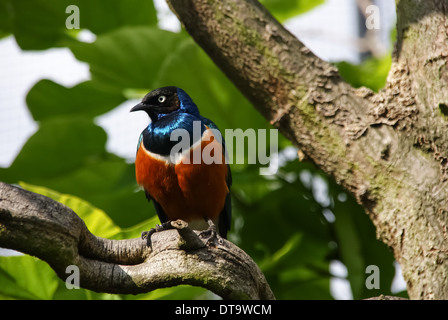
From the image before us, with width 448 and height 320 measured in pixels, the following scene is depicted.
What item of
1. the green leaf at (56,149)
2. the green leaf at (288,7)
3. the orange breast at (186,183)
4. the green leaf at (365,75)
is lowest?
the orange breast at (186,183)

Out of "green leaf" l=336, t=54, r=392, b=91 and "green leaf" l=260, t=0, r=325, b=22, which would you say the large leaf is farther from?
"green leaf" l=260, t=0, r=325, b=22

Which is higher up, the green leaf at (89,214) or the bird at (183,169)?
the bird at (183,169)

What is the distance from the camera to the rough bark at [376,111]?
1.92 meters

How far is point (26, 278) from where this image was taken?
2.21 meters

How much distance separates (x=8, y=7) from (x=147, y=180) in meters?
1.61

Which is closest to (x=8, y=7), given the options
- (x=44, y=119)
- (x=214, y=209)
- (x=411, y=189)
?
(x=44, y=119)

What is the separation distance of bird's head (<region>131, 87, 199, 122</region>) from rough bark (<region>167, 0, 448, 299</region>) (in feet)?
0.91

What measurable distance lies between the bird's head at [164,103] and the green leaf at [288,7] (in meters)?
1.14

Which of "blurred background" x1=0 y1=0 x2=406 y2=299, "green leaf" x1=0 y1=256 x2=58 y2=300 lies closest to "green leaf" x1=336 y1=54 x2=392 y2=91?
"blurred background" x1=0 y1=0 x2=406 y2=299

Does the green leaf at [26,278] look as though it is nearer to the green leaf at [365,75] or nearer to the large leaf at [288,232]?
the large leaf at [288,232]

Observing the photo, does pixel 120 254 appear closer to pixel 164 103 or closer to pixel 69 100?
pixel 164 103

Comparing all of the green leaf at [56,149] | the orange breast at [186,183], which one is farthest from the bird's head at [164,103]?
the green leaf at [56,149]

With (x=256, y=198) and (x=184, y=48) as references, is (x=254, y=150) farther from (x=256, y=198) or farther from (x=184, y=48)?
(x=184, y=48)

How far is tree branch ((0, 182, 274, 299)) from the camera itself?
57.4 inches
